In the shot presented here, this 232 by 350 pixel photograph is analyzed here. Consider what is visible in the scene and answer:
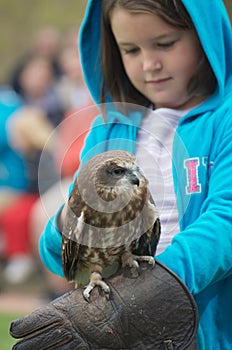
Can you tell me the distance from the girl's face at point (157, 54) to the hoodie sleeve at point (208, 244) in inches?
11.3

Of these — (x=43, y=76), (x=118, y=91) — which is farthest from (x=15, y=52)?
(x=118, y=91)

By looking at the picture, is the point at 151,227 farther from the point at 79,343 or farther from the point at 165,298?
the point at 79,343

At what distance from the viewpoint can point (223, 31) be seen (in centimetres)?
267

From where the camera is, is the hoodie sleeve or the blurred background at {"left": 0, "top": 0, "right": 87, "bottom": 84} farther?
the blurred background at {"left": 0, "top": 0, "right": 87, "bottom": 84}

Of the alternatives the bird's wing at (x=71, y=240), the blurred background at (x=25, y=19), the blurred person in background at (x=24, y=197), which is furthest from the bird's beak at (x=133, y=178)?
the blurred background at (x=25, y=19)

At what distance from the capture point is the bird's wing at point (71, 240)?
245 cm

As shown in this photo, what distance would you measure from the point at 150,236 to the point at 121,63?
0.61 m

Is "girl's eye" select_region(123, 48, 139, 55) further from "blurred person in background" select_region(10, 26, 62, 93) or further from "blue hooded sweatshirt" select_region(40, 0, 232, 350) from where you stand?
"blurred person in background" select_region(10, 26, 62, 93)

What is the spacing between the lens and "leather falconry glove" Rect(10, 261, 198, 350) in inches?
94.6

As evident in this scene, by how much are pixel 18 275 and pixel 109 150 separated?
15.1 feet

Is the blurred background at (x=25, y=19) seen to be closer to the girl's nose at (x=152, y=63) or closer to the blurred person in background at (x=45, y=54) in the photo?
the blurred person in background at (x=45, y=54)

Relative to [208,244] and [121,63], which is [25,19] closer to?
[121,63]

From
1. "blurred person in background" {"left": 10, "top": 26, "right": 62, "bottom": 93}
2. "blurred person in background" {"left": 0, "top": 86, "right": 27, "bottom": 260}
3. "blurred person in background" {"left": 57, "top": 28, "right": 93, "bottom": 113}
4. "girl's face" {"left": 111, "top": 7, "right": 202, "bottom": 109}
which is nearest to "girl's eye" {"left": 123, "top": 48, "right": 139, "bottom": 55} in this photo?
"girl's face" {"left": 111, "top": 7, "right": 202, "bottom": 109}

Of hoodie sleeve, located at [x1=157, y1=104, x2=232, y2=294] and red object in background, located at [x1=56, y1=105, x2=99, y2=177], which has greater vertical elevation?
red object in background, located at [x1=56, y1=105, x2=99, y2=177]
